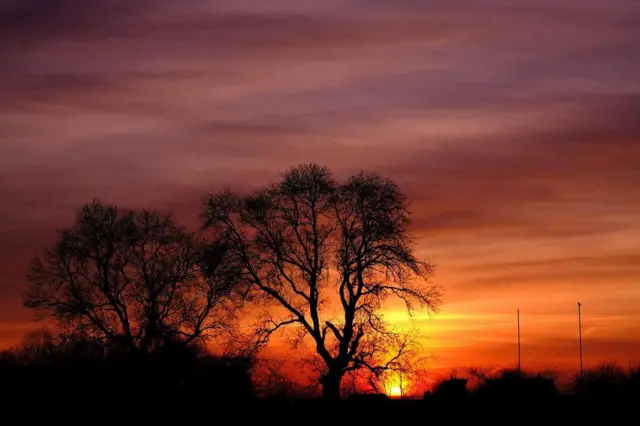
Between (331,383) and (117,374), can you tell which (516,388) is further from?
(117,374)

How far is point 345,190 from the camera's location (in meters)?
62.5

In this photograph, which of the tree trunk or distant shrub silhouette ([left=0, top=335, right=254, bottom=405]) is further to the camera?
the tree trunk

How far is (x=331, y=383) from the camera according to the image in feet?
199

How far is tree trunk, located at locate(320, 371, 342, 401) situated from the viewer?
6025cm

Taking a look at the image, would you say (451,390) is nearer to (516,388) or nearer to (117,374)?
(516,388)

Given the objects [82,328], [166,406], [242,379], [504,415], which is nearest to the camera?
[504,415]

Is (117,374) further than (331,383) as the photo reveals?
No

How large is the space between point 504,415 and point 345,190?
16.9 metres

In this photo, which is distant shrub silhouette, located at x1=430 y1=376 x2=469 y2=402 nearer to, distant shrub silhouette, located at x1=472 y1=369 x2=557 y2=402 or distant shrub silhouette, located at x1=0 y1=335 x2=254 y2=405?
distant shrub silhouette, located at x1=472 y1=369 x2=557 y2=402

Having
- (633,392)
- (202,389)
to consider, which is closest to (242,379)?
(202,389)

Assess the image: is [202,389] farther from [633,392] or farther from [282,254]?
[633,392]

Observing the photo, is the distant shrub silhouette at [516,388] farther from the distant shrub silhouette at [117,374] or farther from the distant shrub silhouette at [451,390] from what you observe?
the distant shrub silhouette at [117,374]

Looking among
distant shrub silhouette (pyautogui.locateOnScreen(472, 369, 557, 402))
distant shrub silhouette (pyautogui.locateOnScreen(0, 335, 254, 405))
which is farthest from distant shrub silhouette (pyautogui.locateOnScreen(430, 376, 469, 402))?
distant shrub silhouette (pyautogui.locateOnScreen(0, 335, 254, 405))

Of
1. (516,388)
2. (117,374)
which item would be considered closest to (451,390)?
(516,388)
